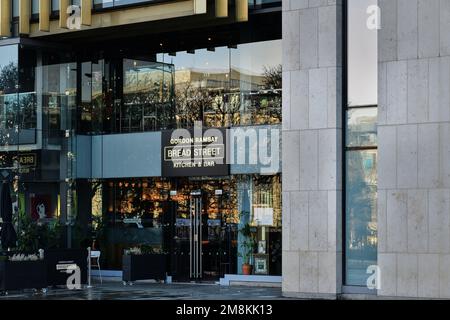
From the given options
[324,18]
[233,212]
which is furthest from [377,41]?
[233,212]

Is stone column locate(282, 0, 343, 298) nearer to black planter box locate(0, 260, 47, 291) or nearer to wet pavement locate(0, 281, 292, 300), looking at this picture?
wet pavement locate(0, 281, 292, 300)

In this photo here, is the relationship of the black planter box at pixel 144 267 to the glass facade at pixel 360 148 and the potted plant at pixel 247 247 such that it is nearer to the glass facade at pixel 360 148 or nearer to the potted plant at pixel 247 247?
the potted plant at pixel 247 247

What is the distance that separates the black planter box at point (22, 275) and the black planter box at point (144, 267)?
3.31 meters

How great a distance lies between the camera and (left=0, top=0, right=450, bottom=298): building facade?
848 inches

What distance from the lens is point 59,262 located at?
86.2 ft

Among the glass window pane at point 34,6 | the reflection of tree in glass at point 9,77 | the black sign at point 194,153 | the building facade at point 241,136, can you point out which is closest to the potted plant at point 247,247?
the building facade at point 241,136

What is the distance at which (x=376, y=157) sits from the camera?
73.9ft

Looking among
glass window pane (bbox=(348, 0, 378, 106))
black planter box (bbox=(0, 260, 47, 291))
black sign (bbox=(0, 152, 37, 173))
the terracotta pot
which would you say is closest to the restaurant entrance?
the terracotta pot

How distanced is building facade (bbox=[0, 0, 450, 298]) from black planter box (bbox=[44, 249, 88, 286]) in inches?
116

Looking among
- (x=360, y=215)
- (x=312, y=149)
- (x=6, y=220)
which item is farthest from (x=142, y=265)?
(x=360, y=215)

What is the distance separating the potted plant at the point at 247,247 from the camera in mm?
27562

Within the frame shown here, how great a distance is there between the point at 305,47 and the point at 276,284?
702 centimetres
